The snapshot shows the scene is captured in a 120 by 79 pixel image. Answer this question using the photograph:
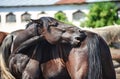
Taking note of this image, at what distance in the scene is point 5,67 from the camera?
14.2 feet

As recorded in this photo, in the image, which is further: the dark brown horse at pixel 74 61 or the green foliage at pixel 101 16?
the green foliage at pixel 101 16

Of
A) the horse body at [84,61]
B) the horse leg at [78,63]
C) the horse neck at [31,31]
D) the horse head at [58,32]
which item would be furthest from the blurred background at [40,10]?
the horse leg at [78,63]

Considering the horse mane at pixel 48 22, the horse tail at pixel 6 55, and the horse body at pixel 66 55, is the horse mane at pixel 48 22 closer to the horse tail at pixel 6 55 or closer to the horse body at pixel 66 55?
the horse body at pixel 66 55

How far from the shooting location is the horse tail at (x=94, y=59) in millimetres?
2929

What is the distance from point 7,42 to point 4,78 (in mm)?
516

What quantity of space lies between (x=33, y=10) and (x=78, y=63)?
32.6 m

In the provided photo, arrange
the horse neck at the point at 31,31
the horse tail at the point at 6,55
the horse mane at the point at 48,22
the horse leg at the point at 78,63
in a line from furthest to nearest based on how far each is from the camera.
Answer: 1. the horse tail at the point at 6,55
2. the horse neck at the point at 31,31
3. the horse mane at the point at 48,22
4. the horse leg at the point at 78,63

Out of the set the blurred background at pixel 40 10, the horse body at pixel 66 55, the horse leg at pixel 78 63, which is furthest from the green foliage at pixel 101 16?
the horse leg at pixel 78 63

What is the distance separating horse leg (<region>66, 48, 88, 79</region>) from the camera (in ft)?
9.58

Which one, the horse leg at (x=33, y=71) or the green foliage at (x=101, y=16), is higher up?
the horse leg at (x=33, y=71)

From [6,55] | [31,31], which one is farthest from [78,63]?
[6,55]

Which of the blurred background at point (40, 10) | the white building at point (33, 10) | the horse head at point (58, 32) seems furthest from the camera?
the white building at point (33, 10)

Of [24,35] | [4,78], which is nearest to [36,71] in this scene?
[24,35]

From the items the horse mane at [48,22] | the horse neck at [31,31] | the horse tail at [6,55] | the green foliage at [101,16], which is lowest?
the green foliage at [101,16]
